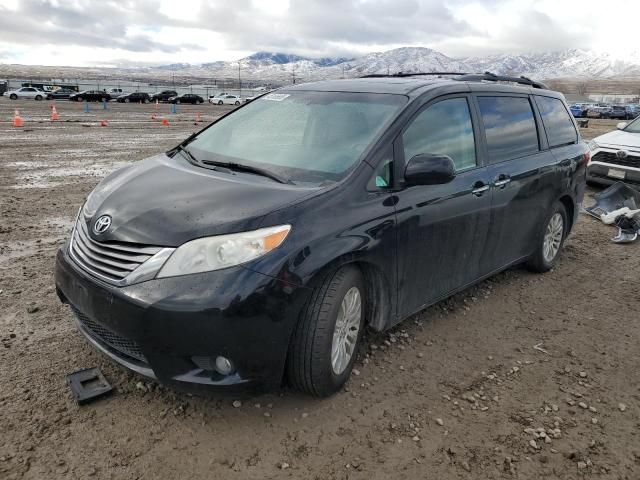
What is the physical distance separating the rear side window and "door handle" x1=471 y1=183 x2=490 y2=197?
1.57 meters

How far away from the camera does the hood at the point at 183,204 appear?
2.75 m

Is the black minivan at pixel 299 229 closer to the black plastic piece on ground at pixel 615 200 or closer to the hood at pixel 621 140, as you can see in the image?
the black plastic piece on ground at pixel 615 200

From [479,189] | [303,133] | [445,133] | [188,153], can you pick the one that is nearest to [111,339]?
[188,153]

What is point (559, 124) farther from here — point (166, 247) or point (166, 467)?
point (166, 467)

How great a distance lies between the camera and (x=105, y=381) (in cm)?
317

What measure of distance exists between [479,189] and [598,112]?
62936mm

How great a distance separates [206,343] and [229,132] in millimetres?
1987

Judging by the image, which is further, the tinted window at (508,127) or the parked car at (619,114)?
the parked car at (619,114)

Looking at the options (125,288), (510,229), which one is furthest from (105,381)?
(510,229)

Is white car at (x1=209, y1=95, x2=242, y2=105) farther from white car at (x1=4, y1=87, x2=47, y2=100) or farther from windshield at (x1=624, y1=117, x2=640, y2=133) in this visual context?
windshield at (x1=624, y1=117, x2=640, y2=133)

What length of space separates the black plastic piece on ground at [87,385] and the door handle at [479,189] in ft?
9.17

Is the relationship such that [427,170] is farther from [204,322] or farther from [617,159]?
[617,159]

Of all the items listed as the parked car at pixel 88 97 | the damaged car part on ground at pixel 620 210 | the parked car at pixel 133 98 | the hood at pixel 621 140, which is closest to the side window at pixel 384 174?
the damaged car part on ground at pixel 620 210

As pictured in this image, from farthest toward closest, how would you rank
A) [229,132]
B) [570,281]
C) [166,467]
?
[570,281] → [229,132] → [166,467]
